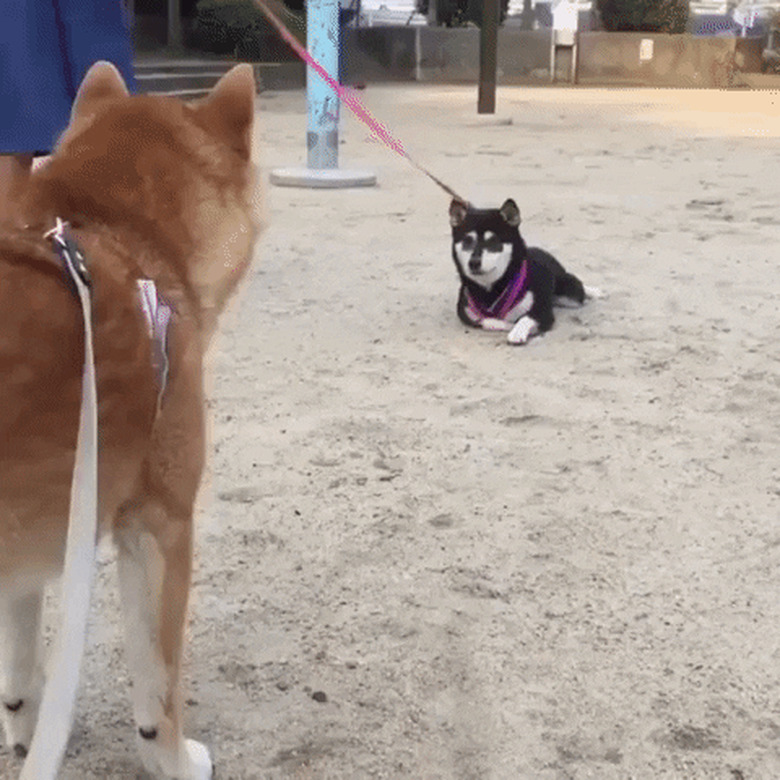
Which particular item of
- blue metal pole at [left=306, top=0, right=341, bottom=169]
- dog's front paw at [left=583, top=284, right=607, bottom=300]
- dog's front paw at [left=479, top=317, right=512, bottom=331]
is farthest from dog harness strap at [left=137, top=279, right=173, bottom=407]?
blue metal pole at [left=306, top=0, right=341, bottom=169]

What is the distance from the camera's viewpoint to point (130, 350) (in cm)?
129

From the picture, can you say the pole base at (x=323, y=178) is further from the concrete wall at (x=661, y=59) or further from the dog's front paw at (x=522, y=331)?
the concrete wall at (x=661, y=59)

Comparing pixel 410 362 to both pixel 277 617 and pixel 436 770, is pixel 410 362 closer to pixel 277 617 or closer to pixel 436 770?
pixel 277 617

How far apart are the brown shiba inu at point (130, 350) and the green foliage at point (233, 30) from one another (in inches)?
573

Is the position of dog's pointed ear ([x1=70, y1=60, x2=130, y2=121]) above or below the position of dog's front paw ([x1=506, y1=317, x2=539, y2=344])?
above

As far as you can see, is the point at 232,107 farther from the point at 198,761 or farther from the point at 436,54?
the point at 436,54

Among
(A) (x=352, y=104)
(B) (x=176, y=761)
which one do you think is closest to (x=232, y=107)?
(B) (x=176, y=761)

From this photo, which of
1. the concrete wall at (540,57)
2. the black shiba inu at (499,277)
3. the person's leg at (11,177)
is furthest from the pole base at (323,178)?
the concrete wall at (540,57)

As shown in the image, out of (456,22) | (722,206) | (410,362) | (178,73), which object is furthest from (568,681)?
(456,22)

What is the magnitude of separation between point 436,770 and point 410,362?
2197mm

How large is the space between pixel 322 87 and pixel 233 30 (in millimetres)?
9248

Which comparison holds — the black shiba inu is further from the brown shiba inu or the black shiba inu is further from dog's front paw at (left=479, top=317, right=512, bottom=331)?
the brown shiba inu

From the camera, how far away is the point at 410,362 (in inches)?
152

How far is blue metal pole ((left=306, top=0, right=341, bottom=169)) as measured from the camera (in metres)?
7.12
